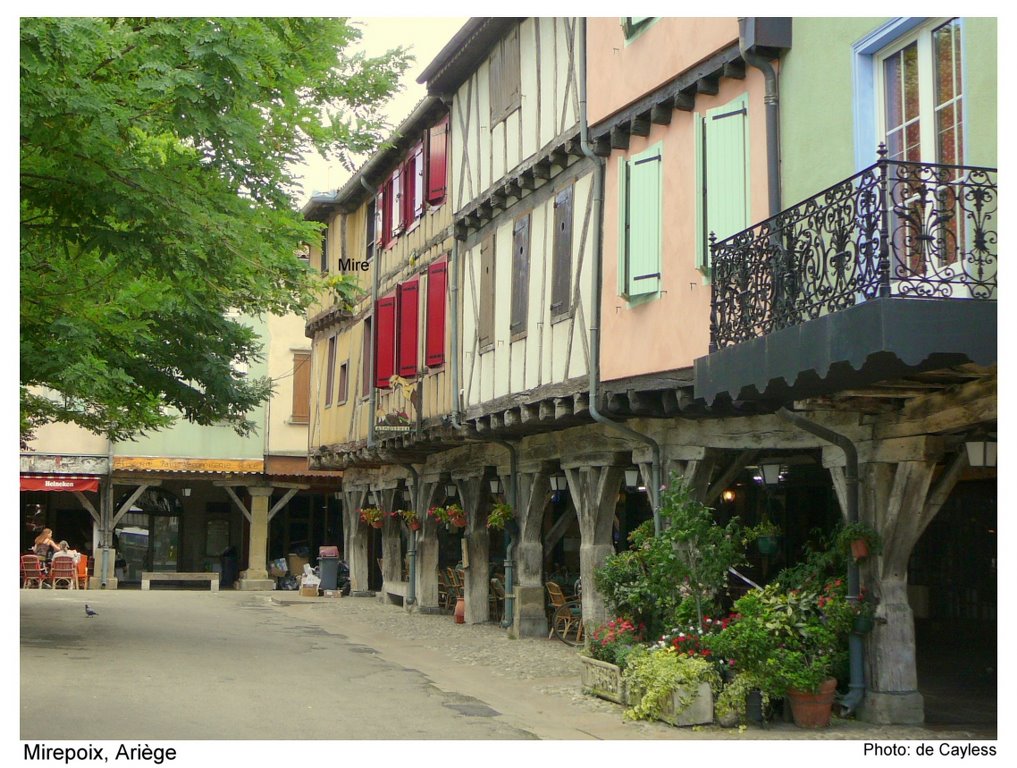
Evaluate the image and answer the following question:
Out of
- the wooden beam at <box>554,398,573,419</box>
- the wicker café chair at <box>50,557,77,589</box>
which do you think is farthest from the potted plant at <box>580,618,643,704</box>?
the wicker café chair at <box>50,557,77,589</box>

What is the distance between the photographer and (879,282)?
25.4 ft

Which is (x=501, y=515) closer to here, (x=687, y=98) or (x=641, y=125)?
(x=641, y=125)

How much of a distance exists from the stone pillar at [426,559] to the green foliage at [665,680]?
11293mm

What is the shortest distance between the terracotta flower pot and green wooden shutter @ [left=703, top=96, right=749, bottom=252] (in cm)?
378

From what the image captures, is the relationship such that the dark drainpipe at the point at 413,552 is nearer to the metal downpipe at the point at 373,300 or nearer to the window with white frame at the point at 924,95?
the metal downpipe at the point at 373,300

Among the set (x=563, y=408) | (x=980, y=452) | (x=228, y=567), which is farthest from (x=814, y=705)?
(x=228, y=567)

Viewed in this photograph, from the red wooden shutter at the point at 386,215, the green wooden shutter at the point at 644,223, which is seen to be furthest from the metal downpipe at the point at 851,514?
the red wooden shutter at the point at 386,215

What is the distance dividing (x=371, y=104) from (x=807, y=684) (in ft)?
27.2

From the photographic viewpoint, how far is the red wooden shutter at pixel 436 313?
18391mm

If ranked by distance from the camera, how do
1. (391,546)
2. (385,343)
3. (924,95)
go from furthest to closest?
(391,546) < (385,343) < (924,95)

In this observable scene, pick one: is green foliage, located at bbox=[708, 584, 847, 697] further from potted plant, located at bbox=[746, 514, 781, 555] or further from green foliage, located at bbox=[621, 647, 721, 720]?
potted plant, located at bbox=[746, 514, 781, 555]

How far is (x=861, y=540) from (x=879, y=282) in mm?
2836
